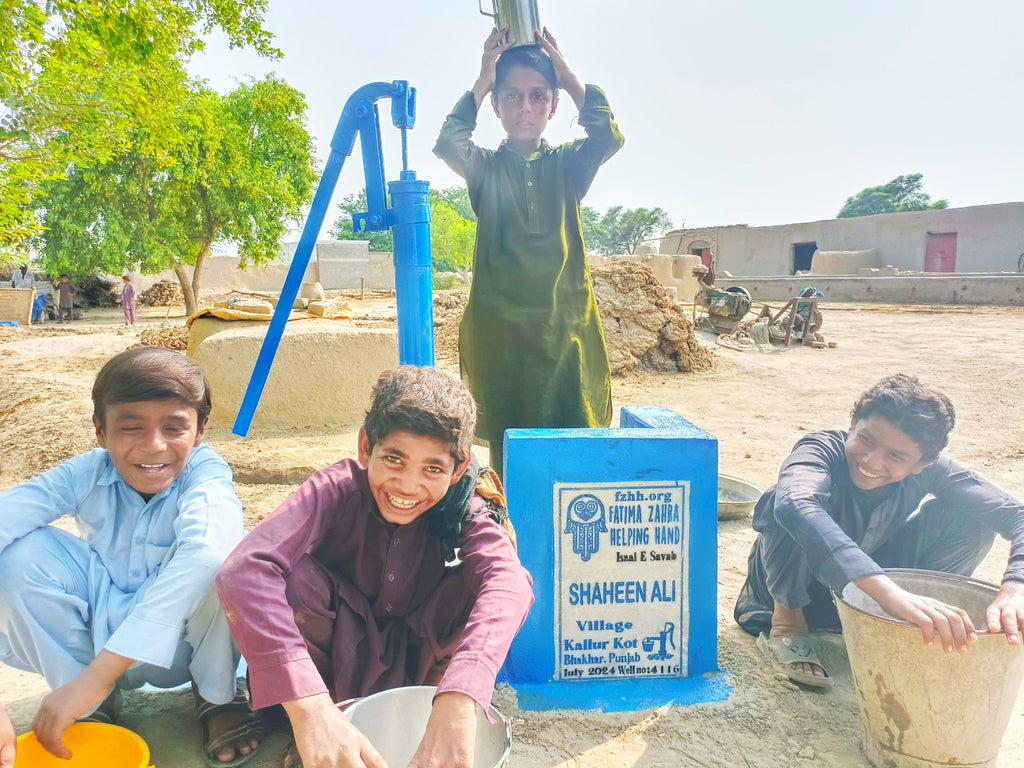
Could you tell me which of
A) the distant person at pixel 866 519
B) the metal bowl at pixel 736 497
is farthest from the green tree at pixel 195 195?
the distant person at pixel 866 519

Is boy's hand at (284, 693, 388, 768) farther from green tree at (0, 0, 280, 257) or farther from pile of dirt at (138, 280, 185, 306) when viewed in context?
pile of dirt at (138, 280, 185, 306)

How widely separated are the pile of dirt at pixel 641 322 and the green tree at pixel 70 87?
4514mm

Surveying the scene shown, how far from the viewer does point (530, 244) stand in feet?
6.82

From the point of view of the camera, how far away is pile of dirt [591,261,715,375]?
7.65 meters

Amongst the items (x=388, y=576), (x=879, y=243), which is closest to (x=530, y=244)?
(x=388, y=576)

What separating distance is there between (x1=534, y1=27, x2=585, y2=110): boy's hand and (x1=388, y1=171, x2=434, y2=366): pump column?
19.8 inches

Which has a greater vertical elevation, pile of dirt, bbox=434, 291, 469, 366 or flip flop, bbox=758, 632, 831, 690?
pile of dirt, bbox=434, 291, 469, 366

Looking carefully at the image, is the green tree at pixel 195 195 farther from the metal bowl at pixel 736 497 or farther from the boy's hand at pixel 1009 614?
the boy's hand at pixel 1009 614

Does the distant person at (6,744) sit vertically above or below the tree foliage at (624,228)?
below

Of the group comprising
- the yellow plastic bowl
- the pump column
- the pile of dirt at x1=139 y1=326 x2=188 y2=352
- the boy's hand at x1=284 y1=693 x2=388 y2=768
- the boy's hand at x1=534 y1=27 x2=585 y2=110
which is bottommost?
the yellow plastic bowl

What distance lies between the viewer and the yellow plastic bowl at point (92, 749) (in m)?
1.26

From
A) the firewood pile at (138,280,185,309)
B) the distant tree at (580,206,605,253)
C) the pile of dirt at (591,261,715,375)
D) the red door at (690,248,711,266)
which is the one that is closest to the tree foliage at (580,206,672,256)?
the distant tree at (580,206,605,253)

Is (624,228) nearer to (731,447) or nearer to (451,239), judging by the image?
(451,239)

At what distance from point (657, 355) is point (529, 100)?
6.02m
